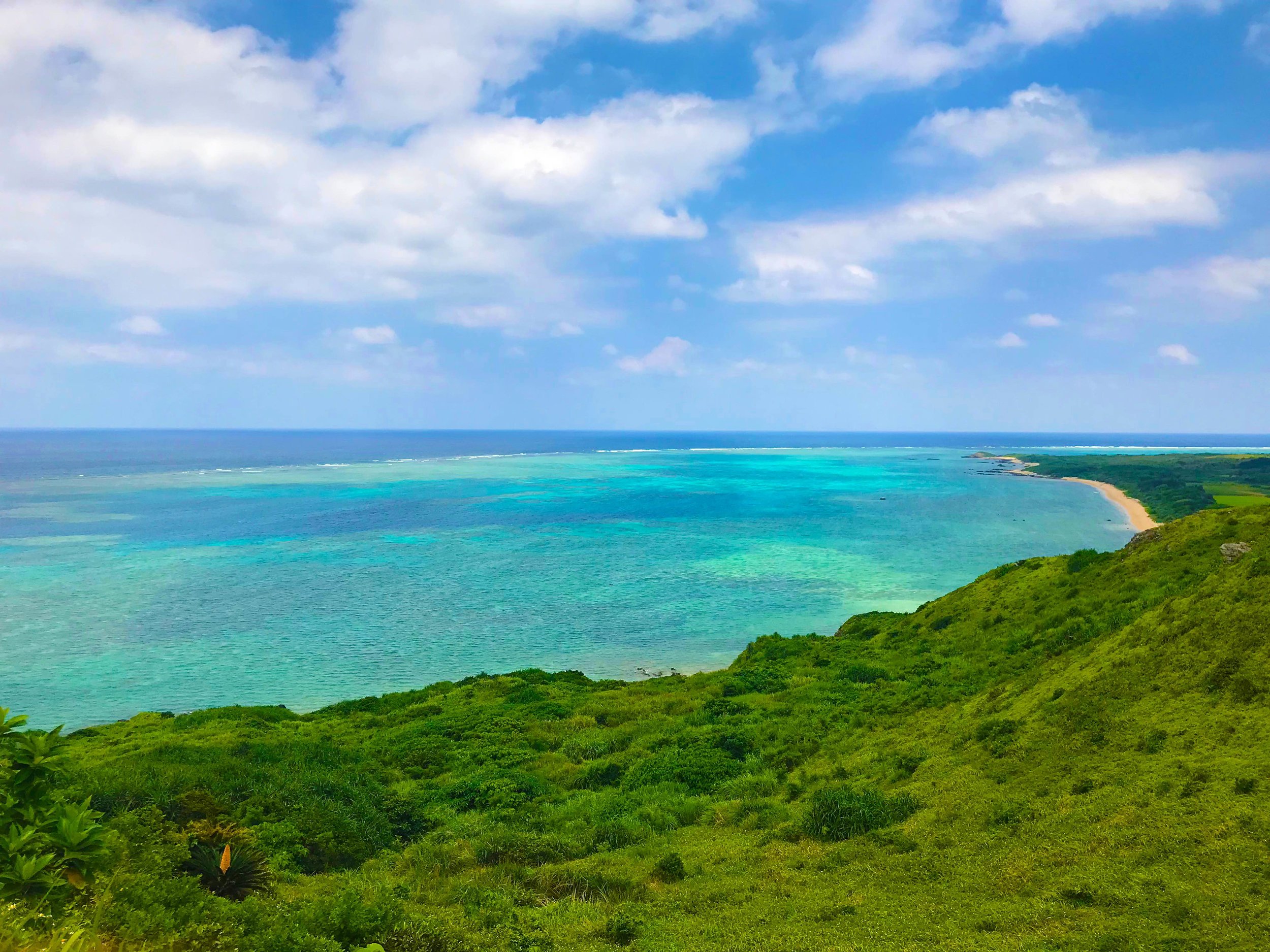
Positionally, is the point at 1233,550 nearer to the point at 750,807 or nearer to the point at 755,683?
the point at 755,683

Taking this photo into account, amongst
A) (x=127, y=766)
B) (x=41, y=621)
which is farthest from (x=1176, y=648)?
(x=41, y=621)

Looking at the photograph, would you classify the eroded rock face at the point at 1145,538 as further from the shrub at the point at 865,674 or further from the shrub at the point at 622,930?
the shrub at the point at 622,930

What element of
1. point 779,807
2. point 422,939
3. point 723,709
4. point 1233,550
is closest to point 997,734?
point 779,807

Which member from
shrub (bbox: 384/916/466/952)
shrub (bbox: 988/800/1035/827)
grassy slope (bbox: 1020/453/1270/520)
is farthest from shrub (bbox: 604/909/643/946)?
grassy slope (bbox: 1020/453/1270/520)

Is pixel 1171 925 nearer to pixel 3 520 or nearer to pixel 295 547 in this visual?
pixel 295 547

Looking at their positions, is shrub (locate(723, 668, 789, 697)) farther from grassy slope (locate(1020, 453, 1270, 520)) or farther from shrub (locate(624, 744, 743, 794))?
grassy slope (locate(1020, 453, 1270, 520))

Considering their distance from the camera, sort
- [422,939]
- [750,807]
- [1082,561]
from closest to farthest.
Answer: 1. [422,939]
2. [750,807]
3. [1082,561]
